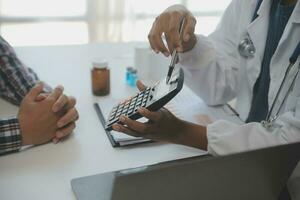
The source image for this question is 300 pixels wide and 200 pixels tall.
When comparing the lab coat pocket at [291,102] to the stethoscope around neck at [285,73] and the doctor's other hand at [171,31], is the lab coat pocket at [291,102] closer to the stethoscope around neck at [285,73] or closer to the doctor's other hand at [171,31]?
the stethoscope around neck at [285,73]

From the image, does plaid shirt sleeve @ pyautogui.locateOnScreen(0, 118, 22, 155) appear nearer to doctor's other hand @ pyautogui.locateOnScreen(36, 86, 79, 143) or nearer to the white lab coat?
doctor's other hand @ pyautogui.locateOnScreen(36, 86, 79, 143)

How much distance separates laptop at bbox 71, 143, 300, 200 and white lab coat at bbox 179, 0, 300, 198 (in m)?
0.22

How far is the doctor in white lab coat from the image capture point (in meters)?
0.80

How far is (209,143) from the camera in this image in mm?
817

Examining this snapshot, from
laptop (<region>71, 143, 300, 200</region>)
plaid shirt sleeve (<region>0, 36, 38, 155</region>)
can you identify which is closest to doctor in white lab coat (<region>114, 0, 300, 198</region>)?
laptop (<region>71, 143, 300, 200</region>)

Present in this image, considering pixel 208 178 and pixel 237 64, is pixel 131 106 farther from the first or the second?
pixel 237 64

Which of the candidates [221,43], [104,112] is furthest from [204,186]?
[221,43]

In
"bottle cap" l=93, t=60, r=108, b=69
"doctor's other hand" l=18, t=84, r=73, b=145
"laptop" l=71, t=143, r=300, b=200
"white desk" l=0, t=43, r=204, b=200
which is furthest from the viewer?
"bottle cap" l=93, t=60, r=108, b=69

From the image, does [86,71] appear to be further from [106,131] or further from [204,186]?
[204,186]

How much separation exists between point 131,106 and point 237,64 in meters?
0.49

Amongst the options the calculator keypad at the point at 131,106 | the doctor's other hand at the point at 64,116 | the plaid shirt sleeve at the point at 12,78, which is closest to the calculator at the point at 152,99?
the calculator keypad at the point at 131,106

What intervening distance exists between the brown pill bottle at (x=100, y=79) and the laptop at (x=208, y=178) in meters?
0.47

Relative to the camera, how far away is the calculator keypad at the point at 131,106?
0.78 metres

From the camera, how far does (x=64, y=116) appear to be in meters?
0.88
